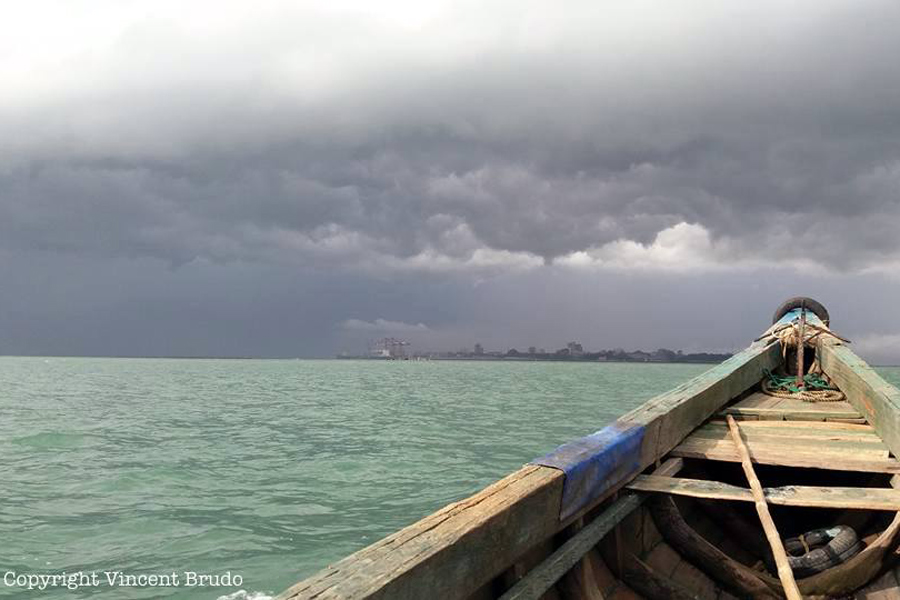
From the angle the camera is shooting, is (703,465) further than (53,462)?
No

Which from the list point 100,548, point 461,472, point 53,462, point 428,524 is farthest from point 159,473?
point 428,524

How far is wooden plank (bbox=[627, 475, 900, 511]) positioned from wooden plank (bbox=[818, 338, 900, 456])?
2.86ft

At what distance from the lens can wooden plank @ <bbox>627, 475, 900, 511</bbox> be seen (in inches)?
155

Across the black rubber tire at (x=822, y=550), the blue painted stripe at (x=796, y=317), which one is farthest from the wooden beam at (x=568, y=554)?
the blue painted stripe at (x=796, y=317)

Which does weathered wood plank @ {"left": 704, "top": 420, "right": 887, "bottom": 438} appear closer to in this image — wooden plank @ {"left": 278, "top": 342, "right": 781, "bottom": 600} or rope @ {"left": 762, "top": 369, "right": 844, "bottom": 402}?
rope @ {"left": 762, "top": 369, "right": 844, "bottom": 402}

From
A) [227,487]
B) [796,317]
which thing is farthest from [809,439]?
[227,487]

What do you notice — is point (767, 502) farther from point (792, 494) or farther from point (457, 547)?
point (457, 547)

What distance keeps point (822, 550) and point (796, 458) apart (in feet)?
2.67

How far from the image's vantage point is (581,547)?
328cm

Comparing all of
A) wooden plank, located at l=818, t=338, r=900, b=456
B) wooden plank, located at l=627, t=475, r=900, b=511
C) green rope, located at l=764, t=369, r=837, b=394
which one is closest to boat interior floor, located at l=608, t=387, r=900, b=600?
wooden plank, located at l=627, t=475, r=900, b=511

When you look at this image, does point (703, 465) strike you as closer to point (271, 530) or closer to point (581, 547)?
point (581, 547)

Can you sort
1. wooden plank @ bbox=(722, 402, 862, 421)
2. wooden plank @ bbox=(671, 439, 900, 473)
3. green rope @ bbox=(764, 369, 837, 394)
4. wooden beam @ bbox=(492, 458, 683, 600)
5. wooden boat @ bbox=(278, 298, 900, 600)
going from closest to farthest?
wooden boat @ bbox=(278, 298, 900, 600)
wooden beam @ bbox=(492, 458, 683, 600)
wooden plank @ bbox=(671, 439, 900, 473)
wooden plank @ bbox=(722, 402, 862, 421)
green rope @ bbox=(764, 369, 837, 394)

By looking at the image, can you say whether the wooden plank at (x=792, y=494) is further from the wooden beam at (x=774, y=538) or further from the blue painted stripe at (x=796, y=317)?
the blue painted stripe at (x=796, y=317)

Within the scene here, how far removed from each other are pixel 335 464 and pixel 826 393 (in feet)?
30.6
